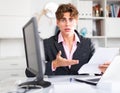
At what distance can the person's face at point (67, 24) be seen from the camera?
2.24 metres

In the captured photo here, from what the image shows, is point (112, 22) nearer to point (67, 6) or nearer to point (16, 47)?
point (16, 47)

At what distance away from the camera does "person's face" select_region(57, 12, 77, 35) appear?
2240mm

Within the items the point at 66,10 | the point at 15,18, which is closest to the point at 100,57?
the point at 66,10

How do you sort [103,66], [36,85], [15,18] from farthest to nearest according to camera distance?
[15,18] < [103,66] < [36,85]

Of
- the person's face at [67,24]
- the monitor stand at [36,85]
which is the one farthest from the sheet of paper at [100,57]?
the person's face at [67,24]

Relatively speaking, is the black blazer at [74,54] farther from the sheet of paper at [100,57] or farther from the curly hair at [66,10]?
the sheet of paper at [100,57]

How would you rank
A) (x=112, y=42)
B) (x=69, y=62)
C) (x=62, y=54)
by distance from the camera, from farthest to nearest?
(x=112, y=42) → (x=62, y=54) → (x=69, y=62)

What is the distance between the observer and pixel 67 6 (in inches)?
90.3

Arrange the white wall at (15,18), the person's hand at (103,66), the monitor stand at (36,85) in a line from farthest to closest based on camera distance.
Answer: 1. the white wall at (15,18)
2. the person's hand at (103,66)
3. the monitor stand at (36,85)

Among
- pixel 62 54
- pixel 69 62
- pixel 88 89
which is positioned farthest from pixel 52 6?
pixel 88 89

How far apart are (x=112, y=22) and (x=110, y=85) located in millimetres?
2980

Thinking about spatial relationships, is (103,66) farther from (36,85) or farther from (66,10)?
(66,10)

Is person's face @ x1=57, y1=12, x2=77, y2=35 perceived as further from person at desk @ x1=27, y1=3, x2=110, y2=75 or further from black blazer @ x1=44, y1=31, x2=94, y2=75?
black blazer @ x1=44, y1=31, x2=94, y2=75

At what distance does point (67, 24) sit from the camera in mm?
2238
